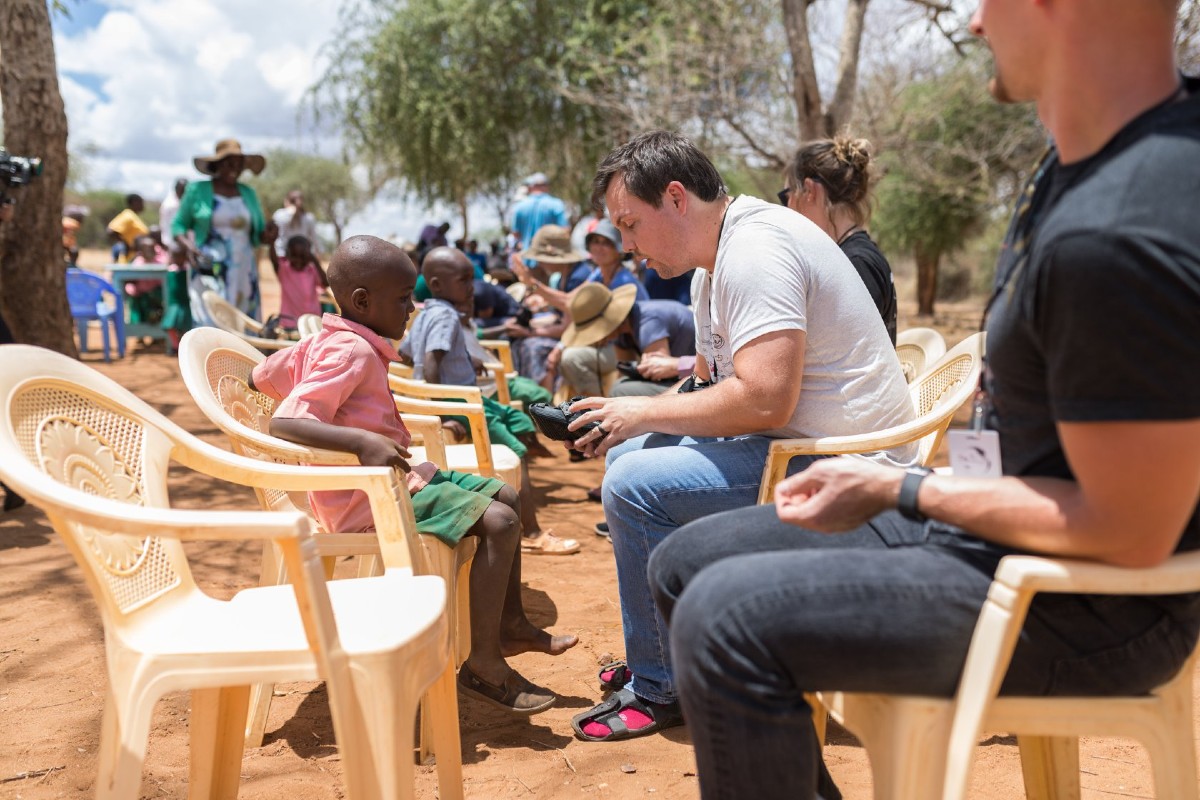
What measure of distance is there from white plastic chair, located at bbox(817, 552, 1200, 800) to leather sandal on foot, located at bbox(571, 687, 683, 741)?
108cm

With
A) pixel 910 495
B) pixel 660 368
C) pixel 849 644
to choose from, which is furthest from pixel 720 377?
pixel 660 368

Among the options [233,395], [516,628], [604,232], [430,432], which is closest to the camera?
[233,395]

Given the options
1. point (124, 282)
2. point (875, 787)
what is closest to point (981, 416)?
point (875, 787)

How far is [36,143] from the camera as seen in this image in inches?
224

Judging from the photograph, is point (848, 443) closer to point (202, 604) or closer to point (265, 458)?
point (202, 604)

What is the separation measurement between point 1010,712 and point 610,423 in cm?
126

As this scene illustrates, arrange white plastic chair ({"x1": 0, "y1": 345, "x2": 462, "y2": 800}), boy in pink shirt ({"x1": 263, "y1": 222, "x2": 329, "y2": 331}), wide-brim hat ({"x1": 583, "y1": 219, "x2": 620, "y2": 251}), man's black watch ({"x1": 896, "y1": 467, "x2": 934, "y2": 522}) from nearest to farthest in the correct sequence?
man's black watch ({"x1": 896, "y1": 467, "x2": 934, "y2": 522})
white plastic chair ({"x1": 0, "y1": 345, "x2": 462, "y2": 800})
wide-brim hat ({"x1": 583, "y1": 219, "x2": 620, "y2": 251})
boy in pink shirt ({"x1": 263, "y1": 222, "x2": 329, "y2": 331})

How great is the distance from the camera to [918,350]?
11.9 ft

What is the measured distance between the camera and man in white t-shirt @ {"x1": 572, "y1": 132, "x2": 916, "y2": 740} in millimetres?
2238

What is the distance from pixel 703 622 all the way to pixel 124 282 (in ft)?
37.9

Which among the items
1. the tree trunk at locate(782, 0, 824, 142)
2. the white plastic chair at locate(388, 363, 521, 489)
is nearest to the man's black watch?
the white plastic chair at locate(388, 363, 521, 489)

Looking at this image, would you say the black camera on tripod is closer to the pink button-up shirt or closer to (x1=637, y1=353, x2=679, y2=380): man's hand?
the pink button-up shirt

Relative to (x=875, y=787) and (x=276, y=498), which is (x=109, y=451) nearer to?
(x=276, y=498)

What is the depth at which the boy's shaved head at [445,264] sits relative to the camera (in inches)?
184
